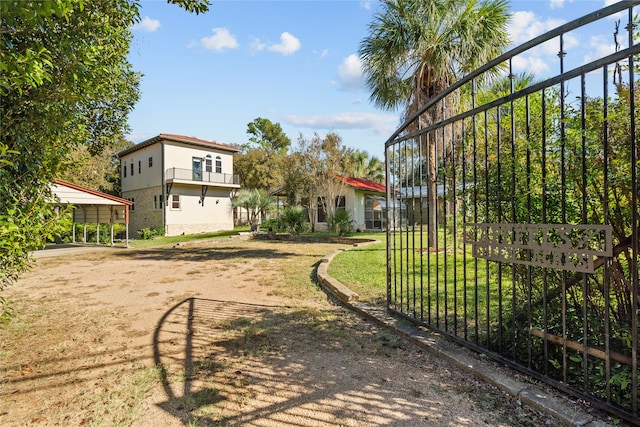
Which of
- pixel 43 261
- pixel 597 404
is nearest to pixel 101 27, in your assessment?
pixel 597 404

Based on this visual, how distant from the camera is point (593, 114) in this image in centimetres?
223

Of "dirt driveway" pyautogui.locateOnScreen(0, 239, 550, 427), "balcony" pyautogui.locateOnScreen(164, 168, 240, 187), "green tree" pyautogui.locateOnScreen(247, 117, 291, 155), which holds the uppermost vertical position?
"green tree" pyautogui.locateOnScreen(247, 117, 291, 155)

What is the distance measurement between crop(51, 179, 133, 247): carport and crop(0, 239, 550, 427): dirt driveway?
411 inches

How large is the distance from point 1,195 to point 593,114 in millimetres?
4254

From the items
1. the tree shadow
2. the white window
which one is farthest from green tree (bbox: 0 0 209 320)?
the white window

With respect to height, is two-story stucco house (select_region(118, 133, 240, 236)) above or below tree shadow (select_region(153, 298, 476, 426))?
above

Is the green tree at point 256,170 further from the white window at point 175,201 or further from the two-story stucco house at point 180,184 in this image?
the white window at point 175,201

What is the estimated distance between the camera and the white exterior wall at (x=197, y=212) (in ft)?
79.4

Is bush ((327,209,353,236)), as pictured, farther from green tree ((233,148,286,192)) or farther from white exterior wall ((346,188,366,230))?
green tree ((233,148,286,192))

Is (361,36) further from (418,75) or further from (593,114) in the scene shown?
(593,114)

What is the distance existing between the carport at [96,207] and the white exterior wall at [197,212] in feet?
16.7

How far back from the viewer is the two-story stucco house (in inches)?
950

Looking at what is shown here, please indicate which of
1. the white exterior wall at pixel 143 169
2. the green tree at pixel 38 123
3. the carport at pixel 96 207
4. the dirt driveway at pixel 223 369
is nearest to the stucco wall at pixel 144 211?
the white exterior wall at pixel 143 169

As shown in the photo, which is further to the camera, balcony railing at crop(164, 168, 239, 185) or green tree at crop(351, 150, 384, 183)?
green tree at crop(351, 150, 384, 183)
